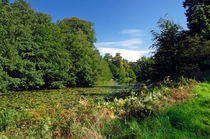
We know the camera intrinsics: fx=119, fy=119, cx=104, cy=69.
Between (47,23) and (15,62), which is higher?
(47,23)

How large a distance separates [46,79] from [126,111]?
16.9m

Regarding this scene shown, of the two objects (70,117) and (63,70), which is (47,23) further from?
(70,117)

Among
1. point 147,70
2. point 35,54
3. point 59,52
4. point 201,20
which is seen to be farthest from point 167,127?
point 201,20

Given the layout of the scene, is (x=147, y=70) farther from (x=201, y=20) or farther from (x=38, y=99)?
(x=38, y=99)

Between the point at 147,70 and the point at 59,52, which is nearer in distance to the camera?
the point at 147,70

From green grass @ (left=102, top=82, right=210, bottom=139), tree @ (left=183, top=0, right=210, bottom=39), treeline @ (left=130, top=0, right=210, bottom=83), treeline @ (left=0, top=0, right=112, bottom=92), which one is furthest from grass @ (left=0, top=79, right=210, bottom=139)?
tree @ (left=183, top=0, right=210, bottom=39)

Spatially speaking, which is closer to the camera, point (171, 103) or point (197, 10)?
point (171, 103)

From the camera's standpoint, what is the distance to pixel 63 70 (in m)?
17.9

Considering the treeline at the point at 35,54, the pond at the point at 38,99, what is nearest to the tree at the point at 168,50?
the pond at the point at 38,99

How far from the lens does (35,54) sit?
15.3 meters

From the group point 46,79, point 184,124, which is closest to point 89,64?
point 46,79

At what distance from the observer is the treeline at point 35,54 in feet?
40.0

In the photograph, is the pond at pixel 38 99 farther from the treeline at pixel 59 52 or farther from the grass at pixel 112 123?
the treeline at pixel 59 52

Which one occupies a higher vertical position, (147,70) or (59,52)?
(59,52)
